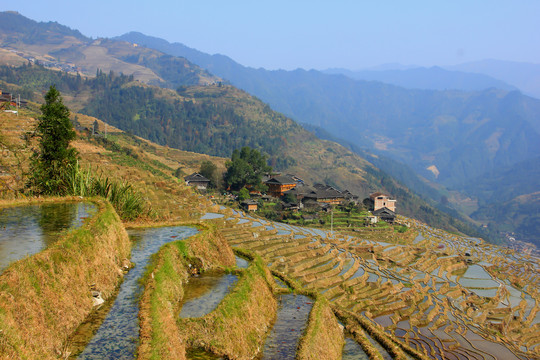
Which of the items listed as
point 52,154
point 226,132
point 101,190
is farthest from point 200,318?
point 226,132

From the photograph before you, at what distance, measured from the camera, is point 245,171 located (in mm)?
77000

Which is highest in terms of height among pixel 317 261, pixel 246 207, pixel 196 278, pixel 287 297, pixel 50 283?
pixel 50 283

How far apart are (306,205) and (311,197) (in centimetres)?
377

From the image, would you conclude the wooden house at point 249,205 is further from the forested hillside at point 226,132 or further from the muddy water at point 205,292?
the forested hillside at point 226,132

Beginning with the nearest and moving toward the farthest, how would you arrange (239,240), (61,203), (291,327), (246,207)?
1. (291,327)
2. (61,203)
3. (239,240)
4. (246,207)

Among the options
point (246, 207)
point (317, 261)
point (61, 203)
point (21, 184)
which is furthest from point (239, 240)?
point (246, 207)

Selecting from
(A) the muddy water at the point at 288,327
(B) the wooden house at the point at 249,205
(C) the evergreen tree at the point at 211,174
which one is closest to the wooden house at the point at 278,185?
(C) the evergreen tree at the point at 211,174

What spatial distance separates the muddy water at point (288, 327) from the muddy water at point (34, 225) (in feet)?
20.5

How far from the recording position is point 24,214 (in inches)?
528

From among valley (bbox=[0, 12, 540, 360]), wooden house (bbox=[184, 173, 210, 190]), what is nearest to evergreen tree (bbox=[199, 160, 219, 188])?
wooden house (bbox=[184, 173, 210, 190])

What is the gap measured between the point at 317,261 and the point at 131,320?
2541 centimetres

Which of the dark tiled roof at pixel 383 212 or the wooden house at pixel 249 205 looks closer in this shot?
the wooden house at pixel 249 205

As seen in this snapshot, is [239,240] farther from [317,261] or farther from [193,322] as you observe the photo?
[193,322]

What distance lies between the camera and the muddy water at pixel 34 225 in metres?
9.85
